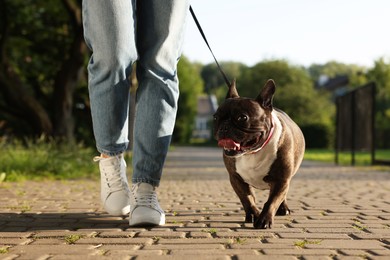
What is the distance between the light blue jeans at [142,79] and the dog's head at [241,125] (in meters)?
0.42

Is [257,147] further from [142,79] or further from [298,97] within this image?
[298,97]

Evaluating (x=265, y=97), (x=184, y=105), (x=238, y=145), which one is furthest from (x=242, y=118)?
(x=184, y=105)

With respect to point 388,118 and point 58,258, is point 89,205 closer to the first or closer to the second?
point 58,258

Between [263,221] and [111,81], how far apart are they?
135 centimetres

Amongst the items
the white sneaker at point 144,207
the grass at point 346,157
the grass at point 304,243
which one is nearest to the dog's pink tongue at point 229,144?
the white sneaker at point 144,207

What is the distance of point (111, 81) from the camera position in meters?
3.71

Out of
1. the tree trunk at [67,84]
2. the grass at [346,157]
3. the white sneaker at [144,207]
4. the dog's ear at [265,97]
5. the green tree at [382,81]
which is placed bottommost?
the grass at [346,157]

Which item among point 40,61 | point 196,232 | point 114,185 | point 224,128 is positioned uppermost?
point 40,61

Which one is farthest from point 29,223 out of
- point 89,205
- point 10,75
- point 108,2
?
point 10,75

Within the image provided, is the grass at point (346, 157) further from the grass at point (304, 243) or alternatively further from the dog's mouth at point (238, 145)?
the grass at point (304, 243)

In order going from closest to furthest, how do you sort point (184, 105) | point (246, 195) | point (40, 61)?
point (246, 195) → point (40, 61) → point (184, 105)

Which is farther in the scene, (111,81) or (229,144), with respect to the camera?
(111,81)

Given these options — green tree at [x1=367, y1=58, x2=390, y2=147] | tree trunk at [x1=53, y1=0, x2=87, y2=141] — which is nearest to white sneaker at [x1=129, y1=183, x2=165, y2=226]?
tree trunk at [x1=53, y1=0, x2=87, y2=141]

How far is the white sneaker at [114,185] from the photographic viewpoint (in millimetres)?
3918
